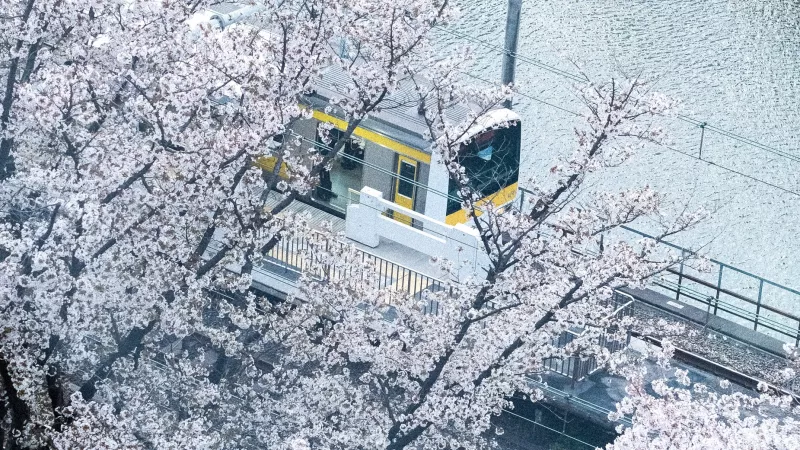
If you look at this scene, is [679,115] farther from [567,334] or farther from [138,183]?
[138,183]

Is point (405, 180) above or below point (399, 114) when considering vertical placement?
below

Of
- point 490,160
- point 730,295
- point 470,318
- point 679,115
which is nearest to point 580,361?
point 490,160

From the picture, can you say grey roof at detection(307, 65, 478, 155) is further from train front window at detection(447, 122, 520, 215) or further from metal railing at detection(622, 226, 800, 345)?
metal railing at detection(622, 226, 800, 345)

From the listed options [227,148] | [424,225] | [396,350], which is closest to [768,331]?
[424,225]

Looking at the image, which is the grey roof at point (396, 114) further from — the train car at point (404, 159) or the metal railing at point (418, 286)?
the metal railing at point (418, 286)

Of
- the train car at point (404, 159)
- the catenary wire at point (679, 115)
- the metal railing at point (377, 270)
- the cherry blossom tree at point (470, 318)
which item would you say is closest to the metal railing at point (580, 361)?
the metal railing at point (377, 270)

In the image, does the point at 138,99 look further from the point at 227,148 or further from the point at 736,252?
the point at 736,252
